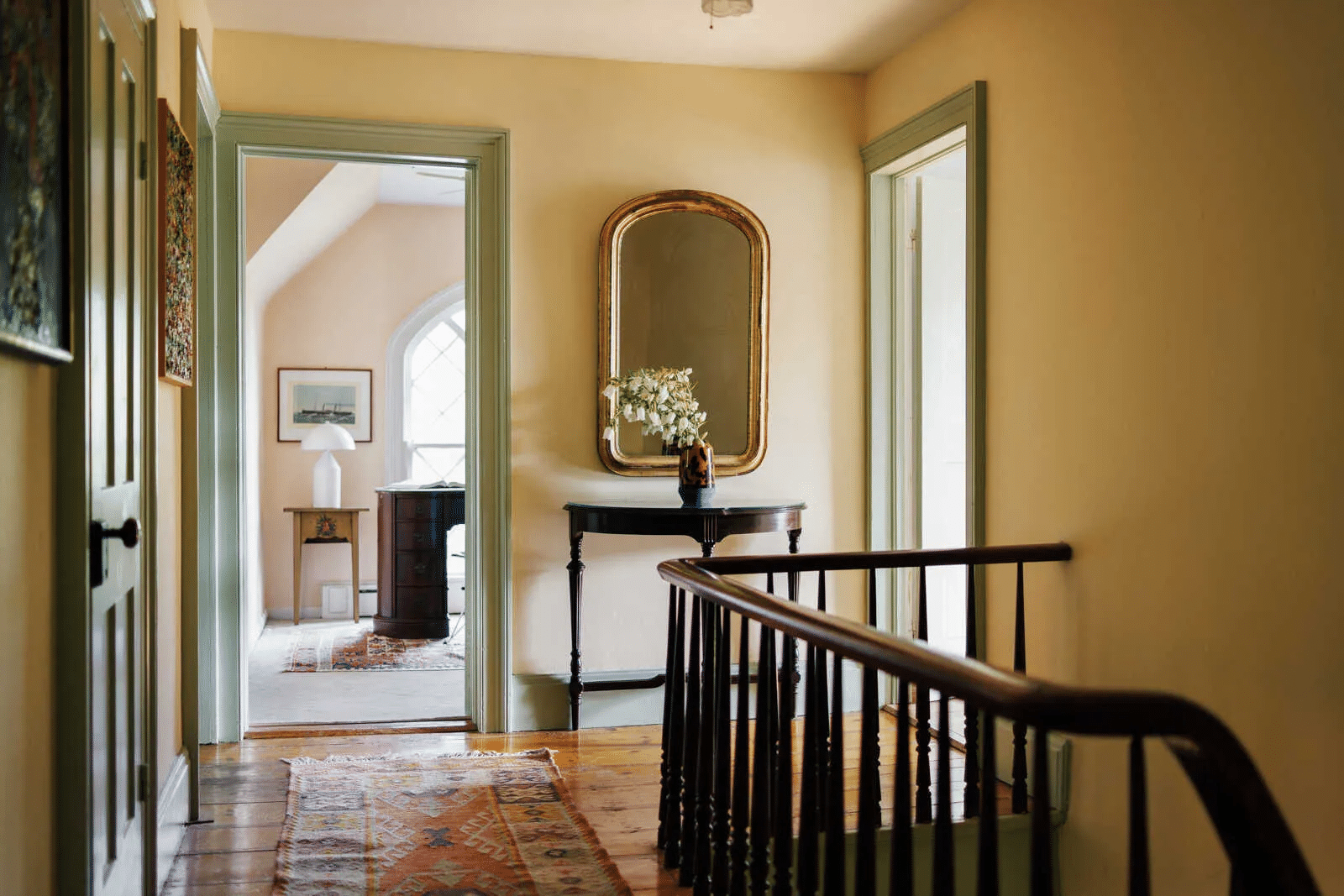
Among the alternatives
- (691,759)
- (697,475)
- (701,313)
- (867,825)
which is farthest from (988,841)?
(701,313)

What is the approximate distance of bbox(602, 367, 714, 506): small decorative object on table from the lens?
4.16 m

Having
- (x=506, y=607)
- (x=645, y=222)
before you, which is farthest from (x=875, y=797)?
(x=645, y=222)

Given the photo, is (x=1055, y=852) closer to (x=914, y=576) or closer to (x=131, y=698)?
(x=914, y=576)

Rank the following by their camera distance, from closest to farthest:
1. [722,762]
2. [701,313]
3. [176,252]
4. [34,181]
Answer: [34,181]
[722,762]
[176,252]
[701,313]

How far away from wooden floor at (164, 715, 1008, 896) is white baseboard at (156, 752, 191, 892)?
30 millimetres

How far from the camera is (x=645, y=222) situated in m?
4.43

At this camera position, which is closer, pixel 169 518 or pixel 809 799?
pixel 809 799

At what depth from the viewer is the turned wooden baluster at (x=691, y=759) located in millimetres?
2676

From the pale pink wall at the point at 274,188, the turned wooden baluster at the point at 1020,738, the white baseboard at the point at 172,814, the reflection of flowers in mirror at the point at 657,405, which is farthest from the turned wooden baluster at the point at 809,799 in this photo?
the pale pink wall at the point at 274,188

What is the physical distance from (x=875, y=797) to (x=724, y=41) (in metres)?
2.68

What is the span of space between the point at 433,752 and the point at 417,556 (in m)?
2.60

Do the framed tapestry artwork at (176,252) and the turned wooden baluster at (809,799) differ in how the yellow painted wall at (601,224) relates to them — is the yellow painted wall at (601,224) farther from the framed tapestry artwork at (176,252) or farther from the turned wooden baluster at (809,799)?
the turned wooden baluster at (809,799)

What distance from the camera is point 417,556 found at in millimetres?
6512

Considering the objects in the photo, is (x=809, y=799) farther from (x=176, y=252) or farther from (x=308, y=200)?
(x=308, y=200)
